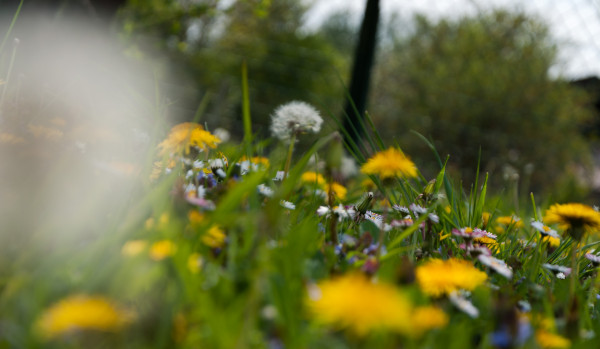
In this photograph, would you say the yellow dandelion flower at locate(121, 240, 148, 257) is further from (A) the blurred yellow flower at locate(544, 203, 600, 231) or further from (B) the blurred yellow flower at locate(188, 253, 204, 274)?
(A) the blurred yellow flower at locate(544, 203, 600, 231)

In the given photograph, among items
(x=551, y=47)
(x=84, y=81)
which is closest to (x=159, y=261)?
(x=84, y=81)

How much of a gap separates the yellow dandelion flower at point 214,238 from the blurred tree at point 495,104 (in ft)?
28.5

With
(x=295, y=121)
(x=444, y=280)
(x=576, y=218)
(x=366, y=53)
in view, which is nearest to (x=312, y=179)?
(x=295, y=121)

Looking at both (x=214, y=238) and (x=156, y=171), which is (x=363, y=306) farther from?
(x=156, y=171)

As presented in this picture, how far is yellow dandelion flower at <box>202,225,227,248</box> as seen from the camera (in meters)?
0.73

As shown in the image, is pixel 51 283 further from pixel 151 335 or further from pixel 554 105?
pixel 554 105

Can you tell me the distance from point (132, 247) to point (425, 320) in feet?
1.26

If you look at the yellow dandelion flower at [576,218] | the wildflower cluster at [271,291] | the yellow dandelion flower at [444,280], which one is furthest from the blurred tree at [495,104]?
the yellow dandelion flower at [444,280]

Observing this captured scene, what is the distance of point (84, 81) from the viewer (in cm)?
151

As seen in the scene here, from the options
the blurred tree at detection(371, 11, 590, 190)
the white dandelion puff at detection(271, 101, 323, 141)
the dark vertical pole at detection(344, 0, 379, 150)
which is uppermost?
the dark vertical pole at detection(344, 0, 379, 150)

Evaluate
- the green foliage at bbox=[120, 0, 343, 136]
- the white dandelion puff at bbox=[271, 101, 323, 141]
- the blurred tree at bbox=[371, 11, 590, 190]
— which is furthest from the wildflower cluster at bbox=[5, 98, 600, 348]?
the green foliage at bbox=[120, 0, 343, 136]

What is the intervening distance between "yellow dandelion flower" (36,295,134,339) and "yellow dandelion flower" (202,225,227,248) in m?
0.26

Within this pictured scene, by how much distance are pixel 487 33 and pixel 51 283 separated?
1214cm

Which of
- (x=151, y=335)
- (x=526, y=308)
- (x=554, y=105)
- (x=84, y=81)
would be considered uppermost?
(x=84, y=81)
